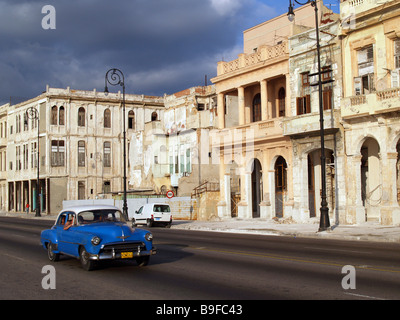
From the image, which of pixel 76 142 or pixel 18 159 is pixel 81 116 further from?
pixel 18 159

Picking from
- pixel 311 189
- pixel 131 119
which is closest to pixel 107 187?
pixel 131 119

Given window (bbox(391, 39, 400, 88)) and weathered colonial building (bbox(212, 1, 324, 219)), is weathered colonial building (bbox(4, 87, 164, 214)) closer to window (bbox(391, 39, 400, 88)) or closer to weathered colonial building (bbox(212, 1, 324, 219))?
weathered colonial building (bbox(212, 1, 324, 219))

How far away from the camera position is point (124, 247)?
12391 mm

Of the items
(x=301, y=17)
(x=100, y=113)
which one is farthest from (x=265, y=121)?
(x=100, y=113)

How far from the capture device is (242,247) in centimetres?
1880

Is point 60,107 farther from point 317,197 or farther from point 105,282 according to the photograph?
point 105,282

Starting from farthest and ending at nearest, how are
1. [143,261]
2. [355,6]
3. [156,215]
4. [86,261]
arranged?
[156,215] → [355,6] → [143,261] → [86,261]

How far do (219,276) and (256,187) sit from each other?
2934cm

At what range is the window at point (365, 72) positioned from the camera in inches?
1130

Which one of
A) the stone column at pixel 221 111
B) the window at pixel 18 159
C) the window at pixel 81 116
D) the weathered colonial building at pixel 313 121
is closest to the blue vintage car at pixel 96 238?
the weathered colonial building at pixel 313 121

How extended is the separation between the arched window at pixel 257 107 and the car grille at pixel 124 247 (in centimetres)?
2696

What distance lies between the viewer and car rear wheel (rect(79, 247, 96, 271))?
12406 millimetres

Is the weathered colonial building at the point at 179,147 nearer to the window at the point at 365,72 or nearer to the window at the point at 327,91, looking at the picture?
the window at the point at 327,91
